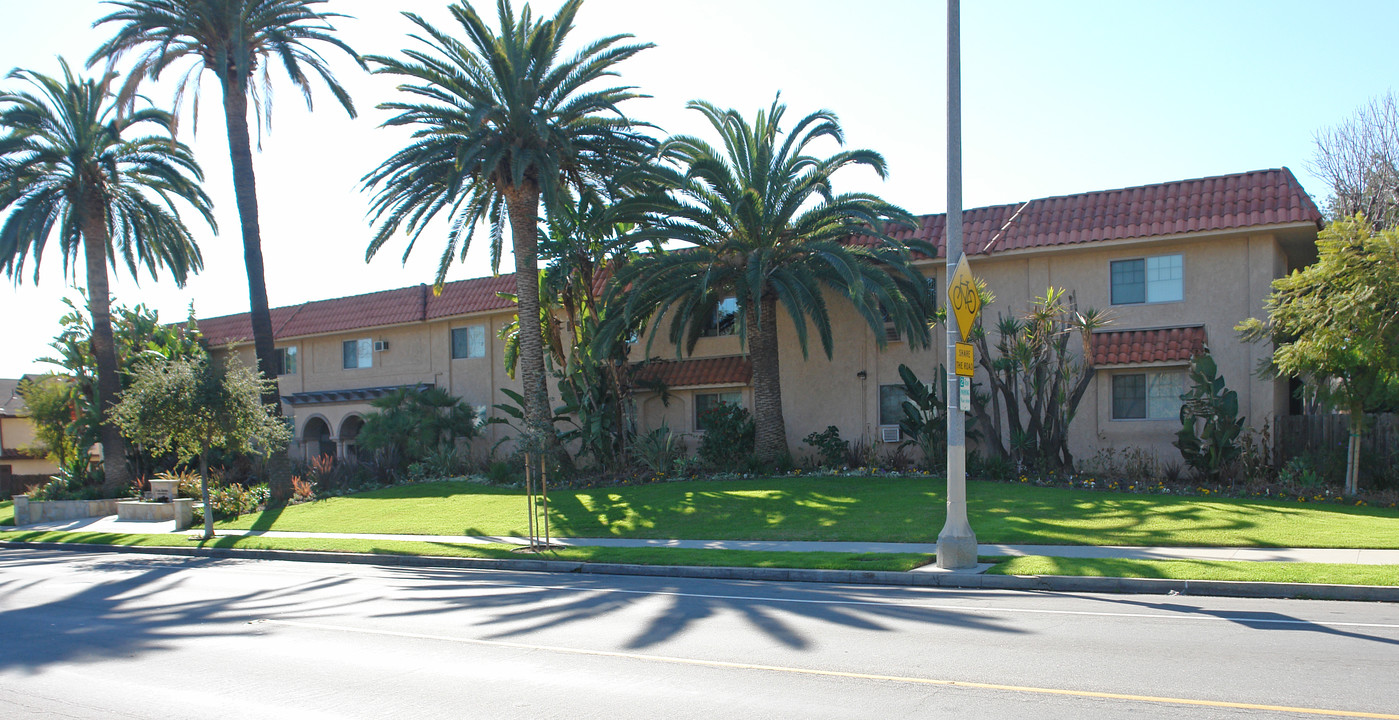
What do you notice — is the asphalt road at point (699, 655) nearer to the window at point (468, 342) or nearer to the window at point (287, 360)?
the window at point (468, 342)

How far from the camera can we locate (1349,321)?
16938 mm

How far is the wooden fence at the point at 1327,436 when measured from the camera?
19.7m

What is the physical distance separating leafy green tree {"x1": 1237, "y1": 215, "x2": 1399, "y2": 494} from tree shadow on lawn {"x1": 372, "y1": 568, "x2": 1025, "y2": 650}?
10522 mm

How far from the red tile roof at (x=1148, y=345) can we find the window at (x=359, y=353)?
2677cm

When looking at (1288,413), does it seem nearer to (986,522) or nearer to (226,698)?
(986,522)

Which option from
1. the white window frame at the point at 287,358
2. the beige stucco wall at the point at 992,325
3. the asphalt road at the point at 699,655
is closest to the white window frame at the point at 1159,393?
the beige stucco wall at the point at 992,325

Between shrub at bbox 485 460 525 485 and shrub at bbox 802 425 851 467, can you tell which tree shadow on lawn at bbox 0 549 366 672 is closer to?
shrub at bbox 485 460 525 485

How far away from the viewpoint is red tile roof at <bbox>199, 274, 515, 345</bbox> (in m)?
33.5

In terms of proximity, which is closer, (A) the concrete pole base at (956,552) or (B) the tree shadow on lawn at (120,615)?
(B) the tree shadow on lawn at (120,615)

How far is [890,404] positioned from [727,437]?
180 inches

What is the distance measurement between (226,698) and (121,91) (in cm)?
2629

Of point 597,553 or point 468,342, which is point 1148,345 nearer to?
point 597,553

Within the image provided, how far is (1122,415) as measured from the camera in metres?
23.2

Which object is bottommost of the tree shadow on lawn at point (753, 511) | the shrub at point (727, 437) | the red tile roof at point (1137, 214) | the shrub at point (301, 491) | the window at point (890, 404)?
the shrub at point (301, 491)
